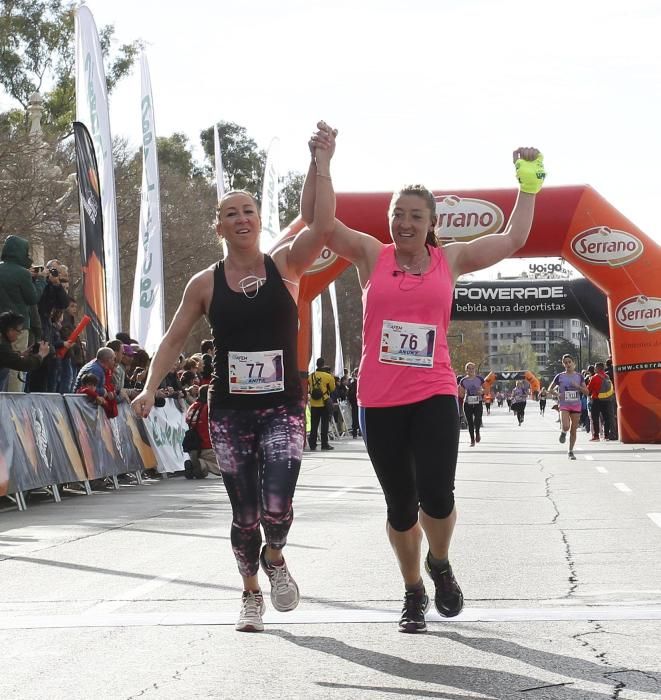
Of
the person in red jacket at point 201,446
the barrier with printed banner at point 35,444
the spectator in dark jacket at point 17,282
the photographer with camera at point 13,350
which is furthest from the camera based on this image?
the person in red jacket at point 201,446

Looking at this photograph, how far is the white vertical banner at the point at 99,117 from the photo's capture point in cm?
2020

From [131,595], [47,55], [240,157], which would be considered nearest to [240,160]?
[240,157]

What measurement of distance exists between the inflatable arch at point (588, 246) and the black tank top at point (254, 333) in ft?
63.9

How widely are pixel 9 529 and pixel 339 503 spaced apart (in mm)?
3484

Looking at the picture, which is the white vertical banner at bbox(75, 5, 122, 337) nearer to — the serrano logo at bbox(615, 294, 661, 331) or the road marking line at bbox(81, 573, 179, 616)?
the serrano logo at bbox(615, 294, 661, 331)

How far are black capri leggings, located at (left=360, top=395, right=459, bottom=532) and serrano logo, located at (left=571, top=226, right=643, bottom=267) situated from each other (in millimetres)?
20437

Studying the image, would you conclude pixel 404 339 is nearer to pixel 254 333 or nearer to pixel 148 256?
pixel 254 333

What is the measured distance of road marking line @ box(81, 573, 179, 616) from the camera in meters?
6.77

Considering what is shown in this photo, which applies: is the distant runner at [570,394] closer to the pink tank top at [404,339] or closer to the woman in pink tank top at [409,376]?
the woman in pink tank top at [409,376]

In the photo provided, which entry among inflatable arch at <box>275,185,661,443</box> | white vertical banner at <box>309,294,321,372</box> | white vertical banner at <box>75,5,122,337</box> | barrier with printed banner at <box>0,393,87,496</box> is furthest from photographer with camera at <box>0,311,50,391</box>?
white vertical banner at <box>309,294,321,372</box>

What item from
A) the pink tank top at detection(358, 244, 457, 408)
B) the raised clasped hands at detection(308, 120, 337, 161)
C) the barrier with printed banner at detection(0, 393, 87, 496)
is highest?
the raised clasped hands at detection(308, 120, 337, 161)

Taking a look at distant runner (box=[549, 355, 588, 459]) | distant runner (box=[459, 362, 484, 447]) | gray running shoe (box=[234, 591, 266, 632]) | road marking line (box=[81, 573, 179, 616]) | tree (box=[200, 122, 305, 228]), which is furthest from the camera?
tree (box=[200, 122, 305, 228])

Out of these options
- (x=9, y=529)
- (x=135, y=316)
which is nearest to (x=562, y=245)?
(x=135, y=316)

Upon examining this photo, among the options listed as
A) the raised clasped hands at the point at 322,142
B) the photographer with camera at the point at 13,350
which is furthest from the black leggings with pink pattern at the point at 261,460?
the photographer with camera at the point at 13,350
